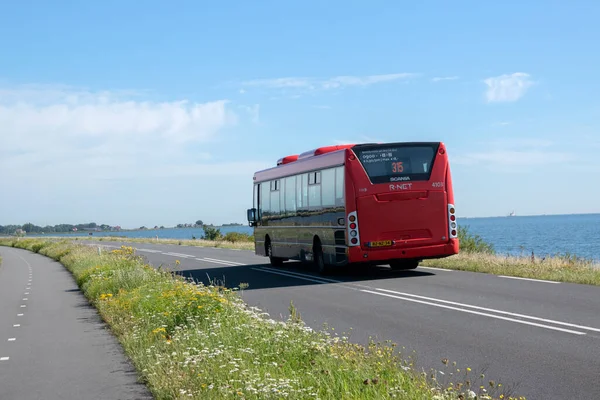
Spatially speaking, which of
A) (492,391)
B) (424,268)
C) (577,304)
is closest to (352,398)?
(492,391)

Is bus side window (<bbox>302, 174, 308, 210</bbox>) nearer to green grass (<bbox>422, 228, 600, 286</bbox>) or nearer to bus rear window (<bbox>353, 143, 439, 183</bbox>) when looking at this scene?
bus rear window (<bbox>353, 143, 439, 183</bbox>)

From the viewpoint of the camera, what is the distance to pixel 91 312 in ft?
49.4

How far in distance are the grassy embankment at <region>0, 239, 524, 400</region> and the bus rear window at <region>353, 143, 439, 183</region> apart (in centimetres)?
758

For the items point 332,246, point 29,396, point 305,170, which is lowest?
point 29,396

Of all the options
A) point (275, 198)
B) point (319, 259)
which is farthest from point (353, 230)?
point (275, 198)

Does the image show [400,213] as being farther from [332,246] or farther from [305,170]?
[305,170]

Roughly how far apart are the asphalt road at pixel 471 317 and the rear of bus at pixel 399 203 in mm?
840

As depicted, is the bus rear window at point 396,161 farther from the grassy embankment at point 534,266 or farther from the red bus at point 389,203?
the grassy embankment at point 534,266

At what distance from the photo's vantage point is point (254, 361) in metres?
7.58

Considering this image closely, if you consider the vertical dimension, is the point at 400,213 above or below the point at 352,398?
above

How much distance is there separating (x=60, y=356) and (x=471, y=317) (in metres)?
6.10

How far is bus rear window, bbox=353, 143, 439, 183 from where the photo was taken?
754 inches

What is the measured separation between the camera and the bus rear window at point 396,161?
19.1 m

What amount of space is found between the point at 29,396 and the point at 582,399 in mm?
5275
